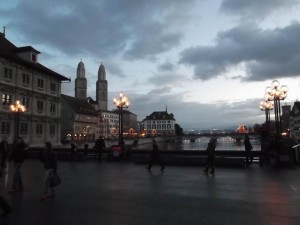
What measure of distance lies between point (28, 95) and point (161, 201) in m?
38.4

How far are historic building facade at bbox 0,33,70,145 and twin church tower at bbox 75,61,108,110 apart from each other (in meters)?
119

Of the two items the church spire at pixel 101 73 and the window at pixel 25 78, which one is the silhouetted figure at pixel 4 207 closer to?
the window at pixel 25 78

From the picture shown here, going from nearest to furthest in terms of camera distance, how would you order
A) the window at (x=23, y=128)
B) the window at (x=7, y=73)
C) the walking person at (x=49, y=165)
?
the walking person at (x=49, y=165), the window at (x=7, y=73), the window at (x=23, y=128)

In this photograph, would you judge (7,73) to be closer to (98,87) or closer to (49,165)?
(49,165)

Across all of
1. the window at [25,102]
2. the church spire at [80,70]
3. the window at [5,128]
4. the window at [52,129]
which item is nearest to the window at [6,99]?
the window at [5,128]

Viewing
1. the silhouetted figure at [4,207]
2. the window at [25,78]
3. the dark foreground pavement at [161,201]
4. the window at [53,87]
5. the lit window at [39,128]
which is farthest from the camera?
the window at [53,87]

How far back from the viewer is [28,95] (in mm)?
43125

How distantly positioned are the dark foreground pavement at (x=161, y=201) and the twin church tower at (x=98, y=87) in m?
157

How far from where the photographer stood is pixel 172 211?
26.2 feet

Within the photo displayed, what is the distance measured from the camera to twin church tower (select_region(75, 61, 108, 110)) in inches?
6708

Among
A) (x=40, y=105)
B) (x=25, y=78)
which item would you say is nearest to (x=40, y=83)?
(x=40, y=105)

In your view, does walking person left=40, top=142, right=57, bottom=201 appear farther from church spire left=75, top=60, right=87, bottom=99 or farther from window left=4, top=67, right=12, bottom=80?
church spire left=75, top=60, right=87, bottom=99

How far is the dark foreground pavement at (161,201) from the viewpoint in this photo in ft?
23.9

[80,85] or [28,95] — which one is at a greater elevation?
[80,85]
